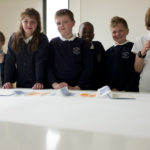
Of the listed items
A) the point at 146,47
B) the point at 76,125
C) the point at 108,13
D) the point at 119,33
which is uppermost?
the point at 108,13

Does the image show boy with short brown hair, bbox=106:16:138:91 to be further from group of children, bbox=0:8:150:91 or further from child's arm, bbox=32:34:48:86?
child's arm, bbox=32:34:48:86

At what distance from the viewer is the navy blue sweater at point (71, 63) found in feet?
4.53

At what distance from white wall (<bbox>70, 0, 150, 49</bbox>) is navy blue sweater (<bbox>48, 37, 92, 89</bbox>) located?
171 cm

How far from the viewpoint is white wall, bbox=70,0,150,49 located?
9.29 ft

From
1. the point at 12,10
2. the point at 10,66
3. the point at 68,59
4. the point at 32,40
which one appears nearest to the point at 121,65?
the point at 68,59

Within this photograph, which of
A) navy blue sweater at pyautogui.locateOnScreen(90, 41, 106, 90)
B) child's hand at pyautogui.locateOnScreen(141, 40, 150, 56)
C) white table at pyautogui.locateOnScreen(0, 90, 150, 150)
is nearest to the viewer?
white table at pyautogui.locateOnScreen(0, 90, 150, 150)

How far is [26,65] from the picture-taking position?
1390mm

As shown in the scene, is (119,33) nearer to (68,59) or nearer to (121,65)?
(121,65)

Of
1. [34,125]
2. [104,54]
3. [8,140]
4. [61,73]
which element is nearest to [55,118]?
[34,125]

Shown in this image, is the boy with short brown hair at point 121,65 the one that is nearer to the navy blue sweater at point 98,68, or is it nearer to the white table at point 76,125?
the navy blue sweater at point 98,68

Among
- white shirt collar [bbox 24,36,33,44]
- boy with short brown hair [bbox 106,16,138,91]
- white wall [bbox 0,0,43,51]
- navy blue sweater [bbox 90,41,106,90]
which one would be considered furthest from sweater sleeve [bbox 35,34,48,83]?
white wall [bbox 0,0,43,51]

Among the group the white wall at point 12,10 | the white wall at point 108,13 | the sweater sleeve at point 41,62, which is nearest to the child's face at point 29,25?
the sweater sleeve at point 41,62

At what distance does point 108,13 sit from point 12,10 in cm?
169

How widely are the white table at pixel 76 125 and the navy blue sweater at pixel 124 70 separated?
69 centimetres
